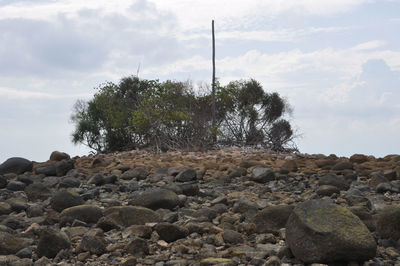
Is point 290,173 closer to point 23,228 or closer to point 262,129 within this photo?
point 23,228

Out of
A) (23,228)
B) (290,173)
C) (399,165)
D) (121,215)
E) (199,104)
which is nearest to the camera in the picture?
(121,215)

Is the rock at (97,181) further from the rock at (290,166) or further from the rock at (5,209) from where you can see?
the rock at (290,166)

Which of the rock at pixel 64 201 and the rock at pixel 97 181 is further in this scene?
the rock at pixel 97 181

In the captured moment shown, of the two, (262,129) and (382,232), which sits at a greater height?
(262,129)

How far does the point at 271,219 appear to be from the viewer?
→ 5055 millimetres

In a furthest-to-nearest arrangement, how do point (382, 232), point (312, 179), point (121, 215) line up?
1. point (312, 179)
2. point (121, 215)
3. point (382, 232)

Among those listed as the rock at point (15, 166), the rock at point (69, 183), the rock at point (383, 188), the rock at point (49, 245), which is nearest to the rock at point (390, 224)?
the rock at point (383, 188)

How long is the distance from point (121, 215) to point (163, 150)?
11.3 meters

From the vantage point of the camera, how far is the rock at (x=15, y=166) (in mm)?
11184

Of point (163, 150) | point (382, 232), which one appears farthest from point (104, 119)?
point (382, 232)

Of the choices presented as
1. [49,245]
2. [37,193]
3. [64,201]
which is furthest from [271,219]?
[37,193]

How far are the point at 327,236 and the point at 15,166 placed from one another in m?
9.27

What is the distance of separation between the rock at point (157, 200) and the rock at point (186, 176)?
91.0 inches

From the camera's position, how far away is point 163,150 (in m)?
16.7
